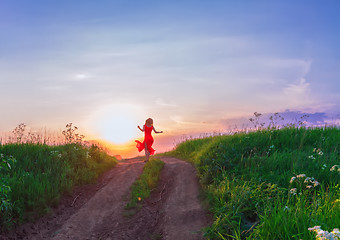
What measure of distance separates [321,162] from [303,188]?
259 centimetres

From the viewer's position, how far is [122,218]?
9.76 metres

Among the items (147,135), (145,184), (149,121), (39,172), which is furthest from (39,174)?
(149,121)

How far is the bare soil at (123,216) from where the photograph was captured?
8.49 m

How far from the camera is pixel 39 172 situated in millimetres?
11469

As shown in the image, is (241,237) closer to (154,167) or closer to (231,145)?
(231,145)

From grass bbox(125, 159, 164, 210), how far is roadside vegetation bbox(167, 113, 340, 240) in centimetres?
227

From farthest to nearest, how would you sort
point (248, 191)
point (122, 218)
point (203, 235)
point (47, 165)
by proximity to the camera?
1. point (47, 165)
2. point (122, 218)
3. point (248, 191)
4. point (203, 235)

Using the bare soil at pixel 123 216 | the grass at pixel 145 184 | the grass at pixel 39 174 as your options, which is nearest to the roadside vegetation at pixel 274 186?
the bare soil at pixel 123 216

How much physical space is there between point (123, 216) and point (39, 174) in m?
4.00

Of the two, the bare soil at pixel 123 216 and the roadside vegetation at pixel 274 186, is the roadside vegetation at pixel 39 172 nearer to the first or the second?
the bare soil at pixel 123 216

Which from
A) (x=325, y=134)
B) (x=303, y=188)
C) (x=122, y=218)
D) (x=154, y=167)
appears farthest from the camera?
(x=325, y=134)

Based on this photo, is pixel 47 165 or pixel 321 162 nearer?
pixel 321 162

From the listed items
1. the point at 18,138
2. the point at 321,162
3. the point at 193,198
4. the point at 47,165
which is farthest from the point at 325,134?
the point at 18,138

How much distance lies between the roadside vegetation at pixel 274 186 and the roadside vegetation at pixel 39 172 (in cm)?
551
